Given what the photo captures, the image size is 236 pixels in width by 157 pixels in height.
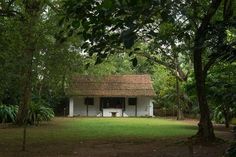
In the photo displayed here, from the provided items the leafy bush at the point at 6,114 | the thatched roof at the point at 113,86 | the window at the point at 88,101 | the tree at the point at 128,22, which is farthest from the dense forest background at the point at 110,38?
the window at the point at 88,101

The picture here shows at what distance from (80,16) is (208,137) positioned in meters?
11.3

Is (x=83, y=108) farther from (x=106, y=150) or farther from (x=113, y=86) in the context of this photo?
(x=106, y=150)

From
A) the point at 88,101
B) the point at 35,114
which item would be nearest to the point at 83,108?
the point at 88,101

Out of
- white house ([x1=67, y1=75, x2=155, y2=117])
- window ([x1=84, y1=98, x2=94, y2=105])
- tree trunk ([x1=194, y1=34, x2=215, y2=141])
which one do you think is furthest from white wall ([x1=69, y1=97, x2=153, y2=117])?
tree trunk ([x1=194, y1=34, x2=215, y2=141])

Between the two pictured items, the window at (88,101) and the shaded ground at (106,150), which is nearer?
the shaded ground at (106,150)

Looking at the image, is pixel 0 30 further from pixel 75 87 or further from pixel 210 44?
pixel 75 87

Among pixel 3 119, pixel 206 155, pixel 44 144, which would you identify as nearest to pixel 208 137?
pixel 206 155

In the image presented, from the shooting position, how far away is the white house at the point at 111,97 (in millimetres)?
46031

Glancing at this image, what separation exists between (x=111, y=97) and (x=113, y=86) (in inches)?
45.3

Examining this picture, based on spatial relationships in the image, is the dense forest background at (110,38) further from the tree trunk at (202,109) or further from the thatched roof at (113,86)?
the thatched roof at (113,86)

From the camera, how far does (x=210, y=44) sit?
438 centimetres

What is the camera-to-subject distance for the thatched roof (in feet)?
150

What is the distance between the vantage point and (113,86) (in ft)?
154

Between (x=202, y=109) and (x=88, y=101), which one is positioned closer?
(x=202, y=109)
